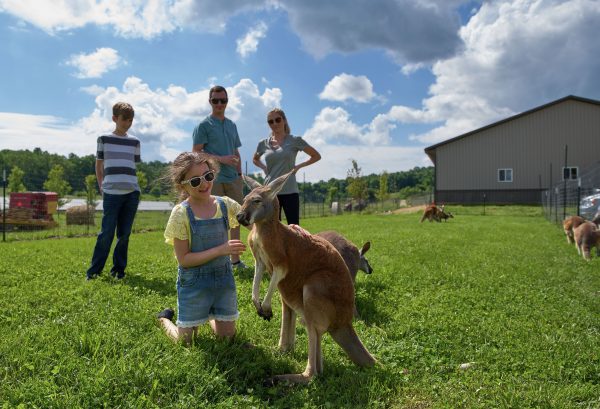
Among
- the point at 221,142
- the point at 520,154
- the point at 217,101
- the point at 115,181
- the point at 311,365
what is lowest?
the point at 311,365

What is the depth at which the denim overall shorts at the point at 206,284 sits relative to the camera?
3.52m

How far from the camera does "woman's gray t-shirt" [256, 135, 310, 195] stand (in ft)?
18.7

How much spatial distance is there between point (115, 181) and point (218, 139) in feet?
5.20

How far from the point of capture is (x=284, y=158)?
570cm

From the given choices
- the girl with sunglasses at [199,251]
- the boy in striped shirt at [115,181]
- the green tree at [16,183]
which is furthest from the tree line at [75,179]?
the girl with sunglasses at [199,251]

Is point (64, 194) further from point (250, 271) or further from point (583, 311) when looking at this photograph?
point (583, 311)

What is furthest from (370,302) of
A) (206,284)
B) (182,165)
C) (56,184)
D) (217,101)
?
(56,184)

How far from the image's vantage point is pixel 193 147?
20.1ft

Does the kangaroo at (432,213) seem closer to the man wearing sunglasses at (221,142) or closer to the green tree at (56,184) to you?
the man wearing sunglasses at (221,142)

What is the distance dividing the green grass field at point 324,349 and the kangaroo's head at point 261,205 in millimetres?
1097

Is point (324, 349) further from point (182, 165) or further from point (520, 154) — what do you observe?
point (520, 154)

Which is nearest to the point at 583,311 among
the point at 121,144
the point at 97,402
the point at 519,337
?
the point at 519,337

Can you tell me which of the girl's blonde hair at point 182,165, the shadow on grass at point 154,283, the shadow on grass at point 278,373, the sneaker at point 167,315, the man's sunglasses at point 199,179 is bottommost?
the shadow on grass at point 278,373

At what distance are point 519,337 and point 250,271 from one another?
3859 mm
